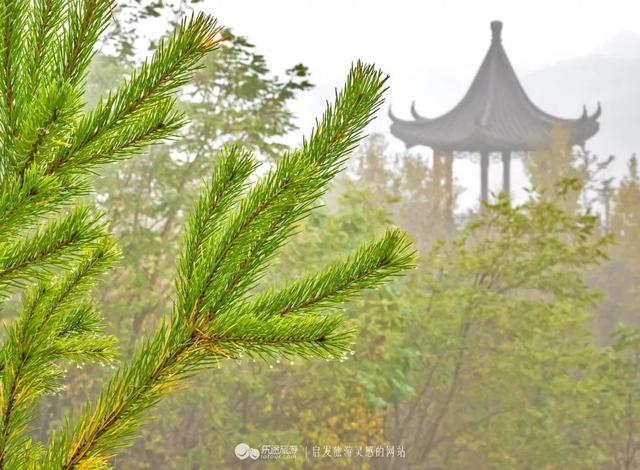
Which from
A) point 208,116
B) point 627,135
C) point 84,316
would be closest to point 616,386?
point 208,116

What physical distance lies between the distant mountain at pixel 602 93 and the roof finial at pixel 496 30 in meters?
58.4

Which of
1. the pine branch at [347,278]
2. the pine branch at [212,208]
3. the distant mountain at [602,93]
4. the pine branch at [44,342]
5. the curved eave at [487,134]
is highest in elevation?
the distant mountain at [602,93]

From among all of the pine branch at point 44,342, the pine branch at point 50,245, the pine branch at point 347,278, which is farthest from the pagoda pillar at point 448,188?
the pine branch at point 50,245

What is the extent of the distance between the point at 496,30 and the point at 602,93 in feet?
334

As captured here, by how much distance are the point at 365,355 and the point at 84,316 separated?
23.5 ft

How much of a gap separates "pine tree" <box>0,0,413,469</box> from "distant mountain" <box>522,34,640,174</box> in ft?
268

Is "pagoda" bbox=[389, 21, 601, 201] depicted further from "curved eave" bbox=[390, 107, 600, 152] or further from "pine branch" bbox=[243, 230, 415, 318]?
"pine branch" bbox=[243, 230, 415, 318]

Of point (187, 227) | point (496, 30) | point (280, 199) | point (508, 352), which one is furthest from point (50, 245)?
point (496, 30)

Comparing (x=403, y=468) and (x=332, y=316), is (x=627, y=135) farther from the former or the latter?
(x=332, y=316)

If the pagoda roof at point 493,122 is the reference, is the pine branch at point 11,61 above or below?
below

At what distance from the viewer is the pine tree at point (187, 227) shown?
0.85 meters

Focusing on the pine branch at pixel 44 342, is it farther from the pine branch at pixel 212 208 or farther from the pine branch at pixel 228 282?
the pine branch at pixel 212 208

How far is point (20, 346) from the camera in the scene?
94 cm

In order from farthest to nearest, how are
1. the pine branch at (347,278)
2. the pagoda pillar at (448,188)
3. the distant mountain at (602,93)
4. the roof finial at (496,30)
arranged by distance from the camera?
the distant mountain at (602,93)
the roof finial at (496,30)
the pagoda pillar at (448,188)
the pine branch at (347,278)
